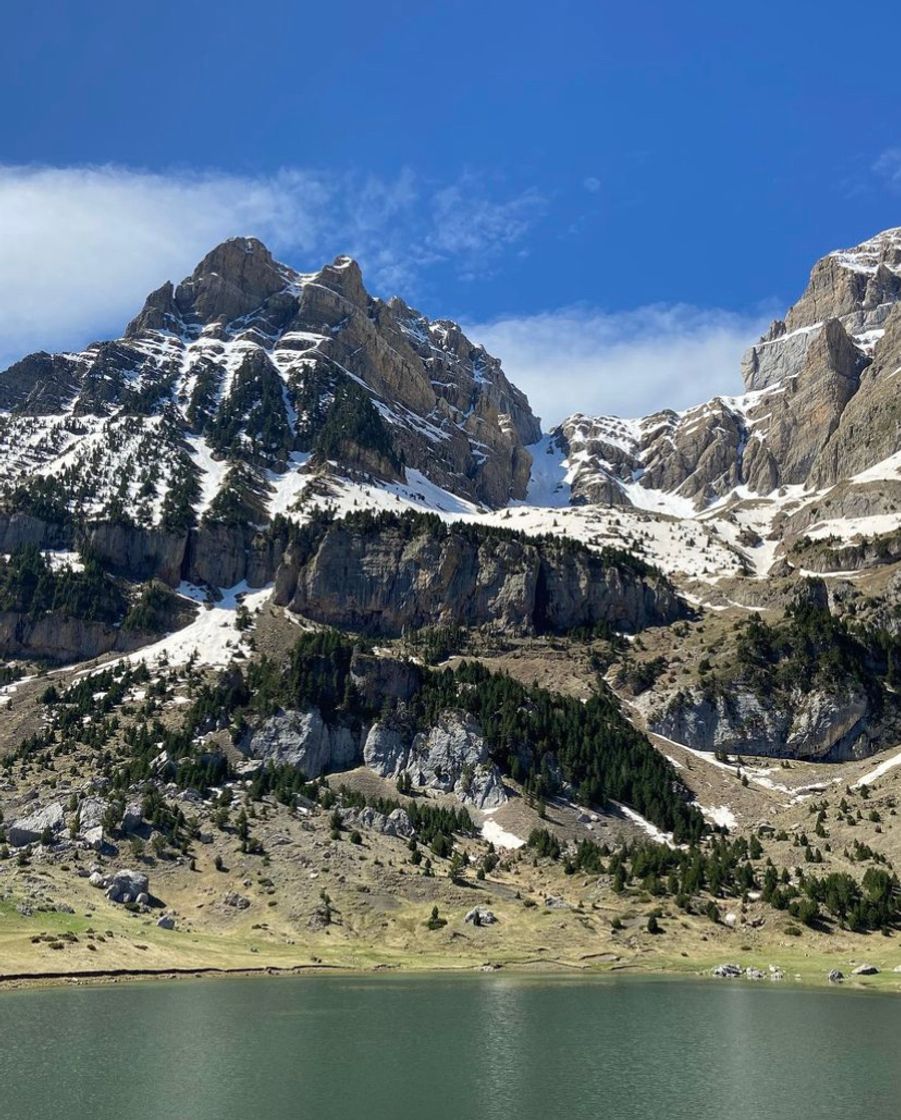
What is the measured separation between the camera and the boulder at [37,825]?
12800 centimetres

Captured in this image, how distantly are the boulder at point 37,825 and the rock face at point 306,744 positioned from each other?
3537 cm

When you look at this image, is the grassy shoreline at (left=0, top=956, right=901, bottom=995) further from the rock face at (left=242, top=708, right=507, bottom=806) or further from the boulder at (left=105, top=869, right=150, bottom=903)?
the rock face at (left=242, top=708, right=507, bottom=806)

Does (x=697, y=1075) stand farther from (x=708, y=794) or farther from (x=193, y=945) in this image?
(x=708, y=794)

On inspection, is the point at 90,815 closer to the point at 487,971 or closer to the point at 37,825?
the point at 37,825

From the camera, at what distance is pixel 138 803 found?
138 m

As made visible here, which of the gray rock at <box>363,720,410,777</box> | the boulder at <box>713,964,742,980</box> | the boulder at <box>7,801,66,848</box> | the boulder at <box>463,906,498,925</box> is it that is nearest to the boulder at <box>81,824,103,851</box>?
the boulder at <box>7,801,66,848</box>

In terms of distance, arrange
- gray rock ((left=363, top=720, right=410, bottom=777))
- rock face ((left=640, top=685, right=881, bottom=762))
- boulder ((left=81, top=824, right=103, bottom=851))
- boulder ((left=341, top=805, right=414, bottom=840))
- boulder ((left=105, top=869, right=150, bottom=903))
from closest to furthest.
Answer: boulder ((left=105, top=869, right=150, bottom=903)) < boulder ((left=81, top=824, right=103, bottom=851)) < boulder ((left=341, top=805, right=414, bottom=840)) < gray rock ((left=363, top=720, right=410, bottom=777)) < rock face ((left=640, top=685, right=881, bottom=762))

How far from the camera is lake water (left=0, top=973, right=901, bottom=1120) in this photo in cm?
4869

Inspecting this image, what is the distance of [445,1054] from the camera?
59000mm

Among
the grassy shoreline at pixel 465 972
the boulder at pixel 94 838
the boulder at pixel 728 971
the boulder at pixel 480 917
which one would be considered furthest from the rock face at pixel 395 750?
the boulder at pixel 728 971

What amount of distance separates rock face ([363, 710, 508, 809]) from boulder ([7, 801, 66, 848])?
175 feet

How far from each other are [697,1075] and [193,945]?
61.3 meters

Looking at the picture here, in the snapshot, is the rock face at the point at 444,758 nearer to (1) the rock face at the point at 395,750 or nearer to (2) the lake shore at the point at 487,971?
(1) the rock face at the point at 395,750

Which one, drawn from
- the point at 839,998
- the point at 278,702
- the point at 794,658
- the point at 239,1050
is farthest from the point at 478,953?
the point at 794,658
